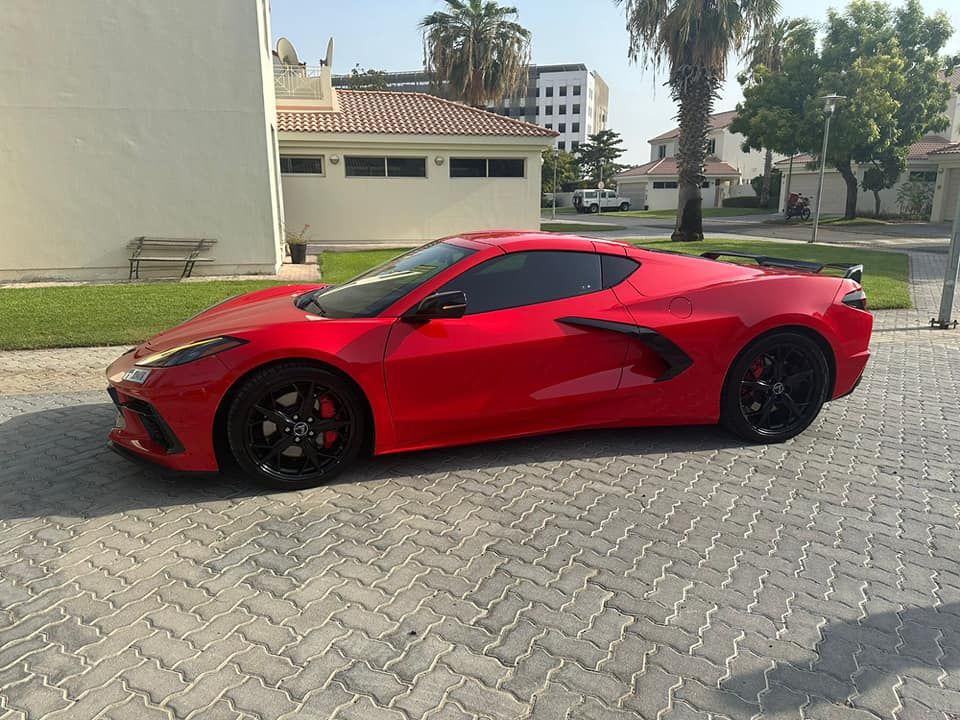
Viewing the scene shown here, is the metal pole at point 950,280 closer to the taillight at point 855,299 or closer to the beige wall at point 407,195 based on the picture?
the taillight at point 855,299

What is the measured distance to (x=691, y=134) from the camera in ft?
73.8

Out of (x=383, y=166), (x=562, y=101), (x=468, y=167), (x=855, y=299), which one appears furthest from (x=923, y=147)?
(x=562, y=101)

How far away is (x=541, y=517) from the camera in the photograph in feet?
11.4

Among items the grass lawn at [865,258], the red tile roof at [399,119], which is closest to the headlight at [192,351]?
the grass lawn at [865,258]

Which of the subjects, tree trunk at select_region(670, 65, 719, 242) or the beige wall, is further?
tree trunk at select_region(670, 65, 719, 242)

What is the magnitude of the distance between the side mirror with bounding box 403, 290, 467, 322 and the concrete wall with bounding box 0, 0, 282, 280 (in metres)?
11.0

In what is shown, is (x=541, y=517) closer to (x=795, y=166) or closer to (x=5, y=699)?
(x=5, y=699)

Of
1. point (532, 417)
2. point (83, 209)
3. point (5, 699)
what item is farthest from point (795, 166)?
point (5, 699)

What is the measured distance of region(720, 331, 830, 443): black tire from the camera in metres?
4.40

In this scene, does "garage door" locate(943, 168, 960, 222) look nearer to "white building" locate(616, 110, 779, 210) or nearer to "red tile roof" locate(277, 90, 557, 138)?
"white building" locate(616, 110, 779, 210)

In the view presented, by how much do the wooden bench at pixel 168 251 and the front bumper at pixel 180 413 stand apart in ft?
34.6

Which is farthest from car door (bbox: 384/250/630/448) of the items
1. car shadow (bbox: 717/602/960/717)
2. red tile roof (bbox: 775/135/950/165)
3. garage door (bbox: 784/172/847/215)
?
red tile roof (bbox: 775/135/950/165)

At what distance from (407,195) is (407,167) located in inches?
31.7

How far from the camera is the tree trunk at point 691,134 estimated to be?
2167cm
